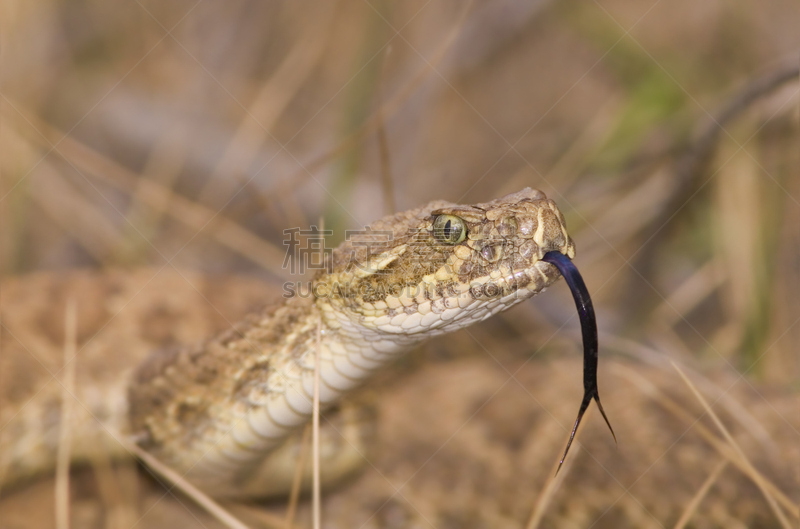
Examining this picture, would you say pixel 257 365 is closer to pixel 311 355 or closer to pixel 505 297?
pixel 311 355

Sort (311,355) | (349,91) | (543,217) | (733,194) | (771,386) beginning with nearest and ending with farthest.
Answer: (543,217) < (311,355) < (771,386) < (733,194) < (349,91)

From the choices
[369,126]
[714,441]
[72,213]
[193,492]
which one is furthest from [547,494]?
[72,213]

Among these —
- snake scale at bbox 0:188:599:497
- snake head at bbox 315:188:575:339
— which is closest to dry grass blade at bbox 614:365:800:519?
snake scale at bbox 0:188:599:497

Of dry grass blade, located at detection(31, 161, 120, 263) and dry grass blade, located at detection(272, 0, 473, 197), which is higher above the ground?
dry grass blade, located at detection(31, 161, 120, 263)

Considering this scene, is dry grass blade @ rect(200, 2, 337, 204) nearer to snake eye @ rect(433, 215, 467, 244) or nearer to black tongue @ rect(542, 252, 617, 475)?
snake eye @ rect(433, 215, 467, 244)

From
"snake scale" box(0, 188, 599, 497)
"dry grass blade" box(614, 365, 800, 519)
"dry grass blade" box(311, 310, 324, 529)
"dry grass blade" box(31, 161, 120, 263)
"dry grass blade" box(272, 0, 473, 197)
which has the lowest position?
"dry grass blade" box(614, 365, 800, 519)

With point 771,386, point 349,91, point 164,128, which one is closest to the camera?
point 771,386

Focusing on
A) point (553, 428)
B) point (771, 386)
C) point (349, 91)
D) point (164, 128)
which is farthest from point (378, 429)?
point (164, 128)
